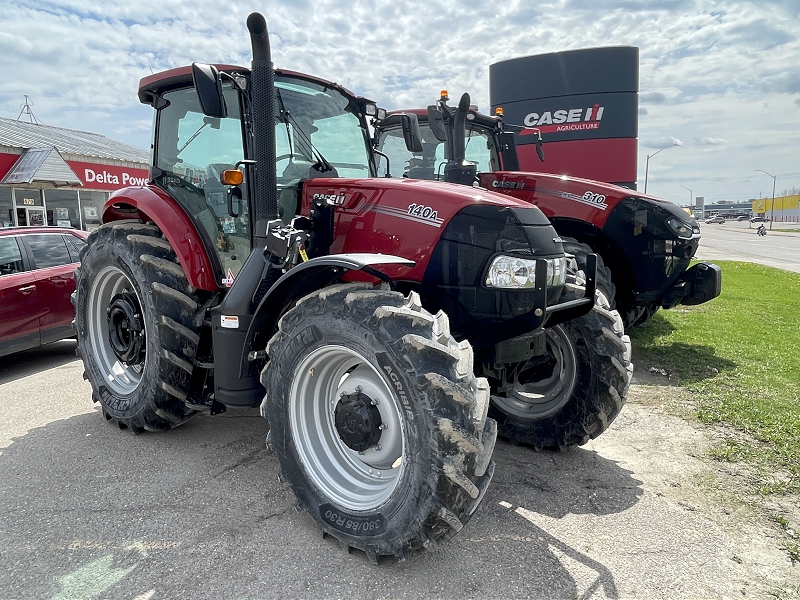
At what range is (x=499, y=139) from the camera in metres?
6.95

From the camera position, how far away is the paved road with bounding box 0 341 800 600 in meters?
2.53

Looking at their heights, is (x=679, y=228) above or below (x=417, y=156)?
below

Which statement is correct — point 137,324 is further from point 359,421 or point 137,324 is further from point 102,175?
point 102,175

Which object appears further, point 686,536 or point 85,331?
point 85,331

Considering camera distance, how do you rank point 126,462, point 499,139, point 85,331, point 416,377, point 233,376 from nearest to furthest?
point 416,377 → point 233,376 → point 126,462 → point 85,331 → point 499,139

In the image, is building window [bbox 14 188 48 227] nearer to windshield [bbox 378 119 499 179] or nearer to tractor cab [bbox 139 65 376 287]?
windshield [bbox 378 119 499 179]

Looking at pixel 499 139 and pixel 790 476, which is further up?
pixel 499 139

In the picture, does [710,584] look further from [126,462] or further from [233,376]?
[126,462]

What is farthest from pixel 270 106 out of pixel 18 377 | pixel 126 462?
pixel 18 377

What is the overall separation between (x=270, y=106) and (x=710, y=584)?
324cm

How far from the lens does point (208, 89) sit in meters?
3.14

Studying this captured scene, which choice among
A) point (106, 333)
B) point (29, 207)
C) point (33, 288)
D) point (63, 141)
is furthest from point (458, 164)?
point (63, 141)

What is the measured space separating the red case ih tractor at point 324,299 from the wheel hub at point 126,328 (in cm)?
2

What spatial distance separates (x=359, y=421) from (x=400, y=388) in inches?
16.0
